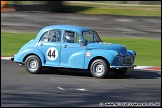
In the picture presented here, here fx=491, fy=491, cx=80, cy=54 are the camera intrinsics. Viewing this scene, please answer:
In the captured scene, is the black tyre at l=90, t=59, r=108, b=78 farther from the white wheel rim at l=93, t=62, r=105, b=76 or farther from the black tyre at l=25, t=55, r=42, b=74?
the black tyre at l=25, t=55, r=42, b=74

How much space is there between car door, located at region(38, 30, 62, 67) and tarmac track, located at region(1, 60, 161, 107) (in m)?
0.40

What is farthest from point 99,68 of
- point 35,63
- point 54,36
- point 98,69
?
point 35,63

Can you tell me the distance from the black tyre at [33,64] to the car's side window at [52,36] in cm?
59

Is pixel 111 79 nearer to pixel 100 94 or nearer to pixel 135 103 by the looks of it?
pixel 100 94

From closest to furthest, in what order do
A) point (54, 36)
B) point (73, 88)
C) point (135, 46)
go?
point (73, 88) < point (54, 36) < point (135, 46)

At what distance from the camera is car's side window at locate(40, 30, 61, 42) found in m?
13.6

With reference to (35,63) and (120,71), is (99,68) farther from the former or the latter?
(35,63)

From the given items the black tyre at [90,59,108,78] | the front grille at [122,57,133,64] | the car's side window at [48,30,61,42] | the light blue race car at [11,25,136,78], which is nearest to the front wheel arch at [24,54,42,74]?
the light blue race car at [11,25,136,78]

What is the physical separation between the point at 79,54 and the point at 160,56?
6544 millimetres

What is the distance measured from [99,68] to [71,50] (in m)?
0.94

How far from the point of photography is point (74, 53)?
13297 mm

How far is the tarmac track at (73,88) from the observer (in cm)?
958

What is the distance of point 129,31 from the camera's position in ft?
82.4

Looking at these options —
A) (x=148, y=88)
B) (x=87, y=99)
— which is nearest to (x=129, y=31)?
(x=148, y=88)
